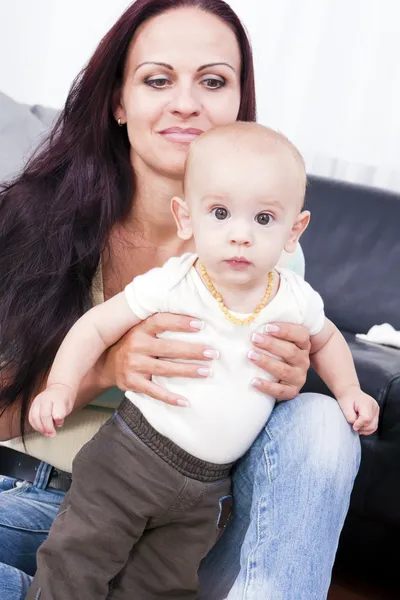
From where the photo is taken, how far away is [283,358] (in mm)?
1214

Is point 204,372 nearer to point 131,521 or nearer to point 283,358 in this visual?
point 283,358

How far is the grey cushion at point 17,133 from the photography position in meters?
1.97

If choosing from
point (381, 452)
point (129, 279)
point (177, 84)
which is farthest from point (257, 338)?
point (381, 452)

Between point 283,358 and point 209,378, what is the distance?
0.39 feet

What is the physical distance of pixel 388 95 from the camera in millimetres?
3023

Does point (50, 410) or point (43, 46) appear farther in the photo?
point (43, 46)

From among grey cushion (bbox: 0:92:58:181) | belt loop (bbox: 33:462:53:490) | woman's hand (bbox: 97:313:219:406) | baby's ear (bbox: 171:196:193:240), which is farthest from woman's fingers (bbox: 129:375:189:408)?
grey cushion (bbox: 0:92:58:181)

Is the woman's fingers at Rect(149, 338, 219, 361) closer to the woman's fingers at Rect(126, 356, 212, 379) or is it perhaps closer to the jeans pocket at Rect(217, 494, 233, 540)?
the woman's fingers at Rect(126, 356, 212, 379)

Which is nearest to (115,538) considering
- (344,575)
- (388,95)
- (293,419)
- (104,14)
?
(293,419)

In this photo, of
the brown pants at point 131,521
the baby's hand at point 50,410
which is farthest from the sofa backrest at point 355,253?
the baby's hand at point 50,410

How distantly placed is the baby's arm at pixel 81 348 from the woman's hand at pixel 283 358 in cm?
19

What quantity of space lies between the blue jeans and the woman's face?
48 cm

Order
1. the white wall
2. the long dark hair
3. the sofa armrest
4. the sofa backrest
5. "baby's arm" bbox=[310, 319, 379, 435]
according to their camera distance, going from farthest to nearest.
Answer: the white wall
the sofa backrest
the sofa armrest
the long dark hair
"baby's arm" bbox=[310, 319, 379, 435]

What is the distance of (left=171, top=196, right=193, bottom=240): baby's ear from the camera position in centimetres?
119
